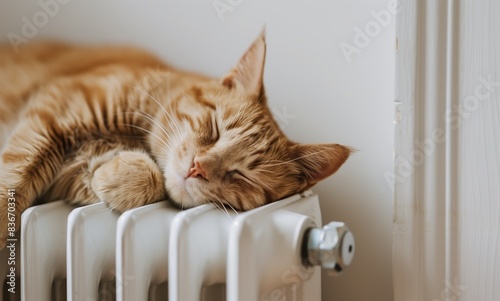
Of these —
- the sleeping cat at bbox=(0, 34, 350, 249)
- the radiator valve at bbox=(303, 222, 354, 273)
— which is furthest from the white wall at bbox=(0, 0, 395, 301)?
the radiator valve at bbox=(303, 222, 354, 273)

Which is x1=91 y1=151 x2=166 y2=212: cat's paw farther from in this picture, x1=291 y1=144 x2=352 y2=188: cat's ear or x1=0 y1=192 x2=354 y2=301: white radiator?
x1=291 y1=144 x2=352 y2=188: cat's ear

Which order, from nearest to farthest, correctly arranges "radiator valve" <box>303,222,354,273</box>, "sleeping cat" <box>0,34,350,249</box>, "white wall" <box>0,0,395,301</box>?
1. "radiator valve" <box>303,222,354,273</box>
2. "sleeping cat" <box>0,34,350,249</box>
3. "white wall" <box>0,0,395,301</box>

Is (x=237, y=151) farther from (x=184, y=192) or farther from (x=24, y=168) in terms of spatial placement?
(x=24, y=168)

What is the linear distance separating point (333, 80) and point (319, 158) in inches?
7.2

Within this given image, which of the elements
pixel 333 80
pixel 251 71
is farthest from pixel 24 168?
pixel 333 80

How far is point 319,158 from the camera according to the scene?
0.84m

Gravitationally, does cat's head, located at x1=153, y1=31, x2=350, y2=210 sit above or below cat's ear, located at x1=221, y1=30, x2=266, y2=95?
below

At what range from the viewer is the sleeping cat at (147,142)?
2.68 ft

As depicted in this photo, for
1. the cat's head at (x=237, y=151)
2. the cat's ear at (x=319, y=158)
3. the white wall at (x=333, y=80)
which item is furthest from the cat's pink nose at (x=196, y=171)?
the white wall at (x=333, y=80)

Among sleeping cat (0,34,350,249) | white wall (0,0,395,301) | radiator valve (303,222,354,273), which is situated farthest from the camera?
white wall (0,0,395,301)

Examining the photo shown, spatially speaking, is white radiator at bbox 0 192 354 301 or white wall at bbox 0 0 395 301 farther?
white wall at bbox 0 0 395 301

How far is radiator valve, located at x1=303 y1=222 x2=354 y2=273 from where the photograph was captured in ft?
2.35

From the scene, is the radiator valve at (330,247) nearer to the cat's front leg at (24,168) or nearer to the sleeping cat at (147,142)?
the sleeping cat at (147,142)

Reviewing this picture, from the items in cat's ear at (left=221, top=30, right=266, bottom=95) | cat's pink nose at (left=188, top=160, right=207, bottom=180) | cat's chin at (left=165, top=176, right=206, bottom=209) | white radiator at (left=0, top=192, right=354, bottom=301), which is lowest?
white radiator at (left=0, top=192, right=354, bottom=301)
